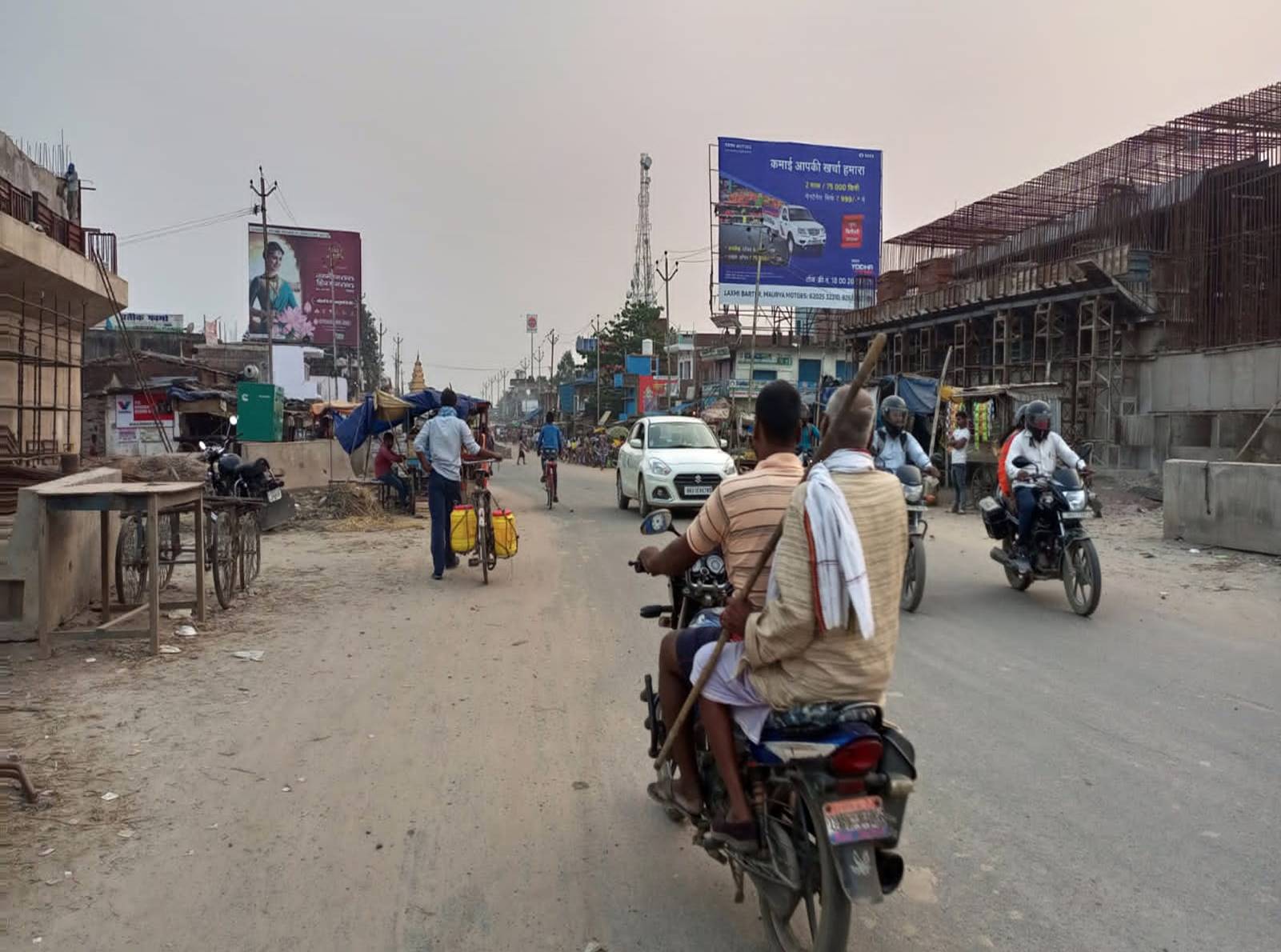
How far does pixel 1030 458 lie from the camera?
8.45m

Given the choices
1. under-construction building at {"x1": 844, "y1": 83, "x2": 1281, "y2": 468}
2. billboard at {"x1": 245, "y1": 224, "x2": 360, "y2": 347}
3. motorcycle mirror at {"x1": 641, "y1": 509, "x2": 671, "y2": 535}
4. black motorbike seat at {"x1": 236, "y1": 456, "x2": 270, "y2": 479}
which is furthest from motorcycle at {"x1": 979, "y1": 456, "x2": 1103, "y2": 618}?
billboard at {"x1": 245, "y1": 224, "x2": 360, "y2": 347}

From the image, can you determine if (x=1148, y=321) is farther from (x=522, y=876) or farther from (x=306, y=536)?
(x=522, y=876)

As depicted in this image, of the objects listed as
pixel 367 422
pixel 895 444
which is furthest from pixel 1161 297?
pixel 367 422

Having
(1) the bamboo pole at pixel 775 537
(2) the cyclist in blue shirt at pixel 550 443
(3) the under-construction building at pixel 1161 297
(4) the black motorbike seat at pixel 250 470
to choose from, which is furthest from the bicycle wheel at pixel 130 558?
(3) the under-construction building at pixel 1161 297

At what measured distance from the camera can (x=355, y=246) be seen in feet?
166

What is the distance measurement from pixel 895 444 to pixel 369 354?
268 ft

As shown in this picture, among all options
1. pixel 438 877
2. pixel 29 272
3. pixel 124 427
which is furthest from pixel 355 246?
pixel 438 877

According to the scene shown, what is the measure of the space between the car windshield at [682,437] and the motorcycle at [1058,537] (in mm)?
7739

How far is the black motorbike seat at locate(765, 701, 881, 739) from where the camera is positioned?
2701 millimetres

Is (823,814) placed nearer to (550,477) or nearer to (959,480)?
(959,480)

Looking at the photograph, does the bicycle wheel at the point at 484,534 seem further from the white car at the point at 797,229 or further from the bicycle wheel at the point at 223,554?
the white car at the point at 797,229

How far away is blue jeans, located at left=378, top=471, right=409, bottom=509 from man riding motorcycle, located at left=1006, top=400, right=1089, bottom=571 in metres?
11.4

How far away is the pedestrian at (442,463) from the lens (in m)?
9.86

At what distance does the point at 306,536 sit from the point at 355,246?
40.6 metres
